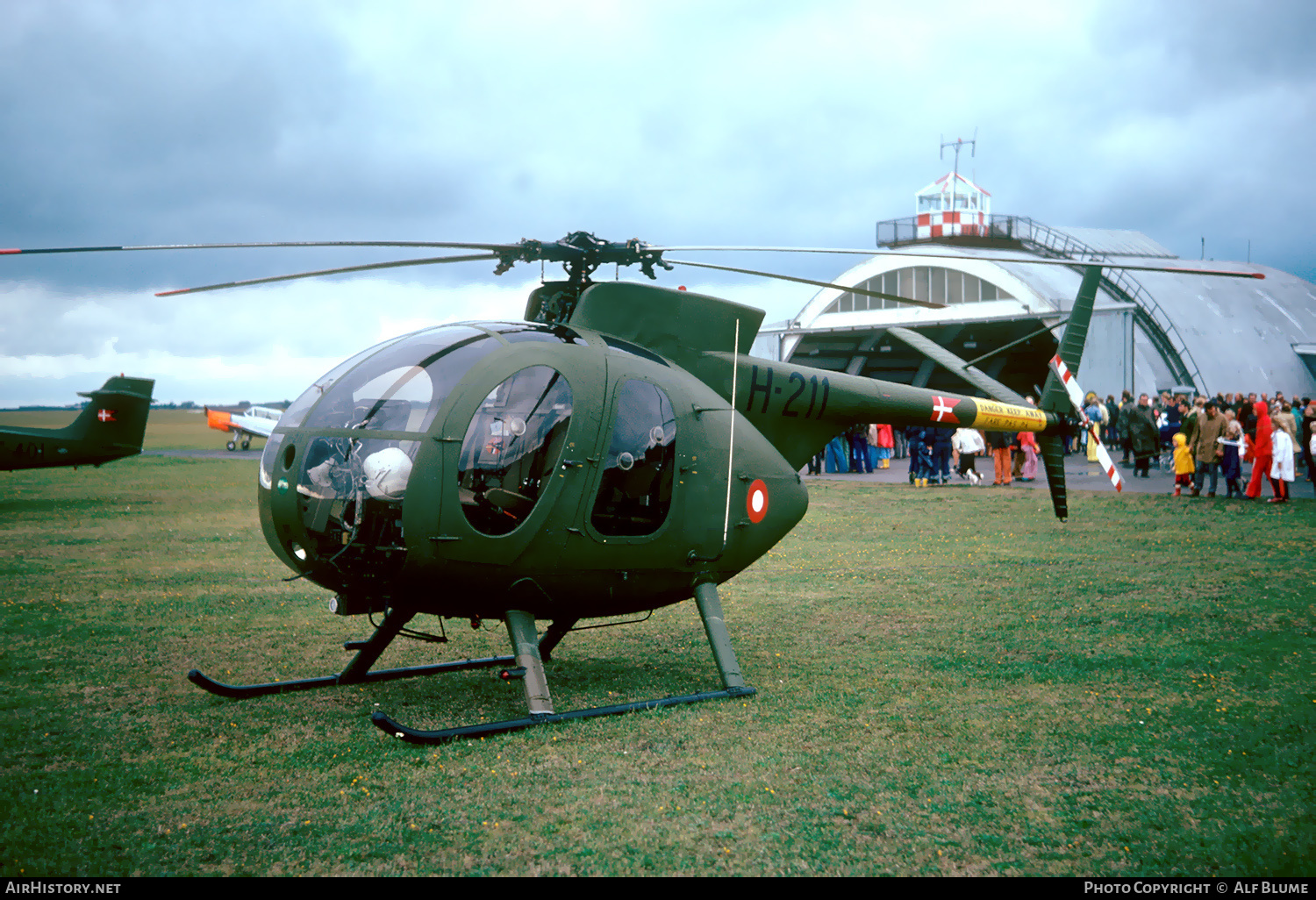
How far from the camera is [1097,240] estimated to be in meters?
49.7

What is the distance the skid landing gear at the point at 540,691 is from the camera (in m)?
5.59

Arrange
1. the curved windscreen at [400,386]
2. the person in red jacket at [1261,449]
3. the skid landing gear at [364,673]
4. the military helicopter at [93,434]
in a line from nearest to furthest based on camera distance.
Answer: the curved windscreen at [400,386]
the skid landing gear at [364,673]
the person in red jacket at [1261,449]
the military helicopter at [93,434]

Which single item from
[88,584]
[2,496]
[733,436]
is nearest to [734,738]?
[733,436]

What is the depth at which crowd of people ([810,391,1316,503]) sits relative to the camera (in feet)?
62.1

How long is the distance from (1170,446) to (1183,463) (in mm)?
8503

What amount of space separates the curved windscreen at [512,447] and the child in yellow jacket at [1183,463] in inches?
722

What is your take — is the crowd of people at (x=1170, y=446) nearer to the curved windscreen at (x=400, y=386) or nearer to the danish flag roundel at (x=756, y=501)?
the danish flag roundel at (x=756, y=501)

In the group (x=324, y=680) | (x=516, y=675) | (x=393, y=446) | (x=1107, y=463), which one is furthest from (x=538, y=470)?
(x=1107, y=463)

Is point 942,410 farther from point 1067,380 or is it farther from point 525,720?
point 525,720

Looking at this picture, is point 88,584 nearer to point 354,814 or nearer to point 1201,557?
point 354,814

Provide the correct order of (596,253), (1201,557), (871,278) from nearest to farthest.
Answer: (596,253) < (1201,557) < (871,278)

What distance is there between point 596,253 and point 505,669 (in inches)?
124

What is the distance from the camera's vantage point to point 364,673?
23.0ft

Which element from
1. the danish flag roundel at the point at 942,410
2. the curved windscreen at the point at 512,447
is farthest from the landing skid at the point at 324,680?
the danish flag roundel at the point at 942,410
